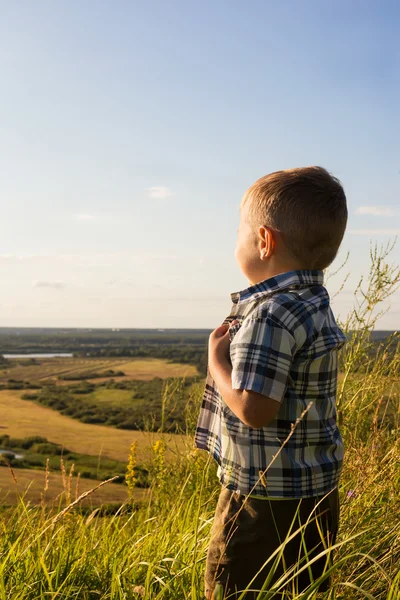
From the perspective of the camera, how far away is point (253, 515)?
4.96 ft

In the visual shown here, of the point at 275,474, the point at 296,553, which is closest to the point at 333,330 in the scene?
the point at 275,474

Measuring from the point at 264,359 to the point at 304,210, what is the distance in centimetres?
41

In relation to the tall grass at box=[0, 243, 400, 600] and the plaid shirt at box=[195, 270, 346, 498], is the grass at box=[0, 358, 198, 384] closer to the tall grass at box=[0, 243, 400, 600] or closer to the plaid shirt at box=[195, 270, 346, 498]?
the tall grass at box=[0, 243, 400, 600]

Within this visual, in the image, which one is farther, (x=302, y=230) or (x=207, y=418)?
(x=207, y=418)

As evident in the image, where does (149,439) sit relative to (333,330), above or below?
below

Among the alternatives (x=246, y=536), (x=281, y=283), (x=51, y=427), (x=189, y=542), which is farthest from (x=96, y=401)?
(x=281, y=283)

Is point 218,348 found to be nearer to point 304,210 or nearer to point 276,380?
point 276,380

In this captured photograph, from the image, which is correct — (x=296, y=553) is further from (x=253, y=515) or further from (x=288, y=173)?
(x=288, y=173)

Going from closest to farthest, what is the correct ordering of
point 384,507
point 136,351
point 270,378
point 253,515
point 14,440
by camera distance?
point 270,378 → point 253,515 → point 384,507 → point 14,440 → point 136,351

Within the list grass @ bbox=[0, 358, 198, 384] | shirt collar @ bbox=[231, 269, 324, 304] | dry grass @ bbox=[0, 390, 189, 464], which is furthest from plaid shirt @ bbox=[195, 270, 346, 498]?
grass @ bbox=[0, 358, 198, 384]

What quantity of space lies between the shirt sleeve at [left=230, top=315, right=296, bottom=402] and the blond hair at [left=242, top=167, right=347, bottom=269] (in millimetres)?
250

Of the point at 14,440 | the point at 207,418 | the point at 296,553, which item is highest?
the point at 207,418

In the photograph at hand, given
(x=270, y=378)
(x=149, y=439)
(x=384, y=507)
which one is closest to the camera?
(x=270, y=378)

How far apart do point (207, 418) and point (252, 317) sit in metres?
0.37
